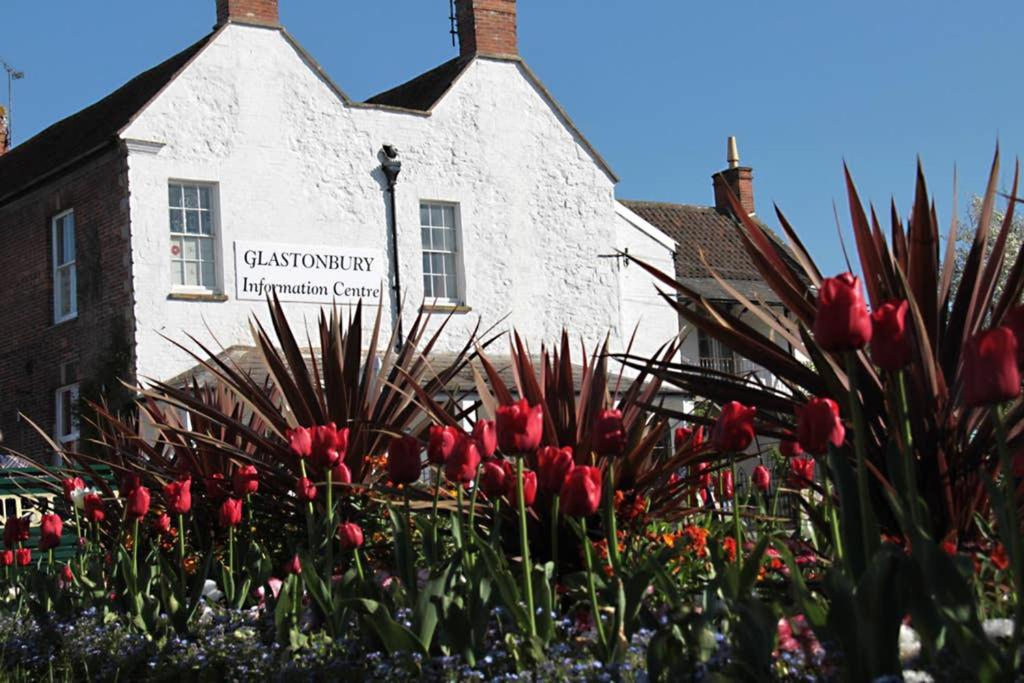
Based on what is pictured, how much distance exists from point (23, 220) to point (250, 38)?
4527 millimetres

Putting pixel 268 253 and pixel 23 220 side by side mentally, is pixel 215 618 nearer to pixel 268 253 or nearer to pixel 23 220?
pixel 268 253

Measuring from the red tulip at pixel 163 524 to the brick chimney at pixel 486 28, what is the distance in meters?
16.4

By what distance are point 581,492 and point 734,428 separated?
48 centimetres

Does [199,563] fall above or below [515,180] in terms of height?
below

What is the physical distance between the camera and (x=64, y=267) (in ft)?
65.3

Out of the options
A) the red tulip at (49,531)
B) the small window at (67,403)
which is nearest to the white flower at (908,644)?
the red tulip at (49,531)

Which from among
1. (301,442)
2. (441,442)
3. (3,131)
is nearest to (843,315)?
(441,442)

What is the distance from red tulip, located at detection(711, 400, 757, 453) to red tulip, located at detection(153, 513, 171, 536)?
330 centimetres

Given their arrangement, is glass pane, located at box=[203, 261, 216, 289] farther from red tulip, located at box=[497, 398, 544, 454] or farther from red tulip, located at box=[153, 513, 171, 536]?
red tulip, located at box=[497, 398, 544, 454]

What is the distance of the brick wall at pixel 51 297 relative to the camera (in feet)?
60.2

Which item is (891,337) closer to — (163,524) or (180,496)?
(180,496)

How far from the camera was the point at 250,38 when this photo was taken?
768 inches

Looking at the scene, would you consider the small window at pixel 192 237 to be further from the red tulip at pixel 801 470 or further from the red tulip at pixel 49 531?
the red tulip at pixel 801 470

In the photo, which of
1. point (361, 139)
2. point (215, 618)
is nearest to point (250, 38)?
point (361, 139)
